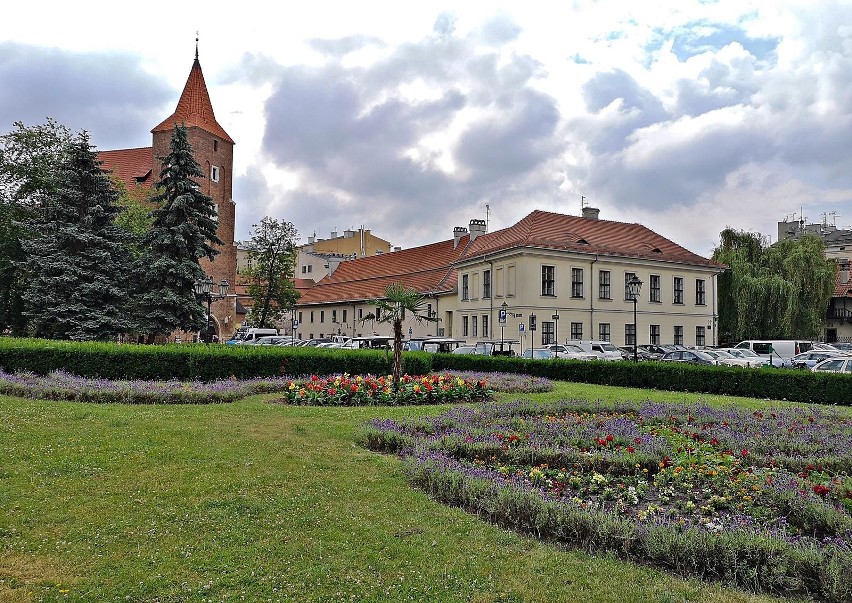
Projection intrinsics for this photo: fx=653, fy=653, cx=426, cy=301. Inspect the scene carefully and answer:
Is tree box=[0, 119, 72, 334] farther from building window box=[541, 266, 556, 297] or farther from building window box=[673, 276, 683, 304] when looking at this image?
building window box=[673, 276, 683, 304]

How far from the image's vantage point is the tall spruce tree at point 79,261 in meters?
26.7

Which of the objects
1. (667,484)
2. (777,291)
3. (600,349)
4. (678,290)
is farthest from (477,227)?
(667,484)

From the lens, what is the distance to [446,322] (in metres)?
48.5

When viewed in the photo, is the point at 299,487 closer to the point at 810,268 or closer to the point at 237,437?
the point at 237,437

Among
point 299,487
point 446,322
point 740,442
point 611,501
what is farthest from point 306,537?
point 446,322

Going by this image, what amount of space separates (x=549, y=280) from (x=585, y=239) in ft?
14.9

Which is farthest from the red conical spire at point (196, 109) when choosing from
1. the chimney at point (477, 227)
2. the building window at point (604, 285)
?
the building window at point (604, 285)

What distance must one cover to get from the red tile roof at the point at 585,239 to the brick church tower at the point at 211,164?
2161 centimetres

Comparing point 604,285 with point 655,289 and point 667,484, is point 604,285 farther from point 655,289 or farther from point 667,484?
point 667,484

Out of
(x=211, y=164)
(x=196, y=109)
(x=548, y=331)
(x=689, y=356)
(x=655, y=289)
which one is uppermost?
(x=196, y=109)

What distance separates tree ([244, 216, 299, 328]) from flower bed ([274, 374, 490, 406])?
122 feet

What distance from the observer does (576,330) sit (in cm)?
4216

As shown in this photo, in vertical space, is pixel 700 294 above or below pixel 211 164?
below

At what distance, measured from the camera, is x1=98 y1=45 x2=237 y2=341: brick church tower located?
5334cm
